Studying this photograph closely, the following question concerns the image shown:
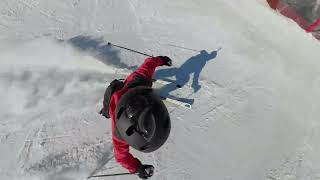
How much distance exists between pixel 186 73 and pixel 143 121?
118 inches

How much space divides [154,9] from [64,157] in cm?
330

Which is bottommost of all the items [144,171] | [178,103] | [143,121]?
[144,171]

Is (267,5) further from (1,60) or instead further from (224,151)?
(1,60)

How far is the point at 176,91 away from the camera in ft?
28.4

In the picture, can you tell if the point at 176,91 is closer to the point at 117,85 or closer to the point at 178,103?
the point at 178,103

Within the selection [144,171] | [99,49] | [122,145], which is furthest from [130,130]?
[99,49]

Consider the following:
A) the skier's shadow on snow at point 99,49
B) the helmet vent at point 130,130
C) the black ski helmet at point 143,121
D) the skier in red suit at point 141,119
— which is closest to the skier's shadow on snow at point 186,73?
the skier's shadow on snow at point 99,49

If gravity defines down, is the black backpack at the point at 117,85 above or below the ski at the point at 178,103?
above

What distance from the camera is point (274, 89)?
28.6 feet

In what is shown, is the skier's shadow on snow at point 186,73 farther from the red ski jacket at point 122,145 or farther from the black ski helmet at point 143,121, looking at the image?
the black ski helmet at point 143,121

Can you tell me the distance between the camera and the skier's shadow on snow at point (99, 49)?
8.98m

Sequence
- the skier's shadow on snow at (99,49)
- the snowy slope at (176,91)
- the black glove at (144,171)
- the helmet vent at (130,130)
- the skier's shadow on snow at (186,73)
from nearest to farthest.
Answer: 1. the helmet vent at (130,130)
2. the black glove at (144,171)
3. the snowy slope at (176,91)
4. the skier's shadow on snow at (186,73)
5. the skier's shadow on snow at (99,49)

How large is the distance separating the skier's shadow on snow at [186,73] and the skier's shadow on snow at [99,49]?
56 centimetres

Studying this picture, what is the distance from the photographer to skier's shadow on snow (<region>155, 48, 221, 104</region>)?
8.66 meters
